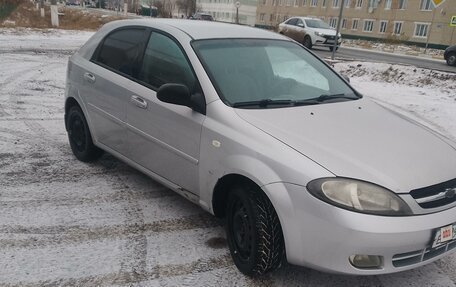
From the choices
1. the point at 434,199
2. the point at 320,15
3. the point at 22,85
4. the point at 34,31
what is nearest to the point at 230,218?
the point at 434,199

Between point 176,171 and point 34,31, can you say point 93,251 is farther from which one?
point 34,31

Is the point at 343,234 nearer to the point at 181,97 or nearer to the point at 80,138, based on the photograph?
the point at 181,97

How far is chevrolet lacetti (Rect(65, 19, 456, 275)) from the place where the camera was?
101 inches

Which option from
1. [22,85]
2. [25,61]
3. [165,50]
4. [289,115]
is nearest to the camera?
[289,115]

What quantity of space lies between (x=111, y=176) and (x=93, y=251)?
1524mm

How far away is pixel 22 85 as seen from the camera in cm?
871

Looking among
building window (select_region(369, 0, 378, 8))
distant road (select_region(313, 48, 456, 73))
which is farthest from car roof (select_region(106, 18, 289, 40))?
building window (select_region(369, 0, 378, 8))

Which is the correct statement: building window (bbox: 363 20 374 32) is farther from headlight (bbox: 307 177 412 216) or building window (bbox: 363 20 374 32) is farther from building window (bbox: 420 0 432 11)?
headlight (bbox: 307 177 412 216)

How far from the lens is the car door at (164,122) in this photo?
11.2 ft

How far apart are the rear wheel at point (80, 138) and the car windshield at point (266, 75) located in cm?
186

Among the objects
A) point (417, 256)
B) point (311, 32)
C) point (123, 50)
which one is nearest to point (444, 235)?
point (417, 256)

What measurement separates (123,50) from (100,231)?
178 cm

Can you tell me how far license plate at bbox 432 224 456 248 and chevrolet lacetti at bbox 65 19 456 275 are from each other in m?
0.01

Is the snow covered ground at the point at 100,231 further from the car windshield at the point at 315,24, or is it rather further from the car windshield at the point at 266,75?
the car windshield at the point at 315,24
